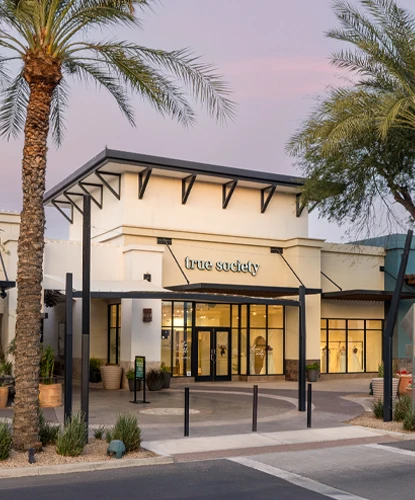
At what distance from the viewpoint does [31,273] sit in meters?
12.1

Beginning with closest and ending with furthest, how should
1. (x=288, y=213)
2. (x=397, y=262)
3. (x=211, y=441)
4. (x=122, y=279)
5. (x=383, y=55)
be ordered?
1. (x=211, y=441)
2. (x=383, y=55)
3. (x=122, y=279)
4. (x=288, y=213)
5. (x=397, y=262)

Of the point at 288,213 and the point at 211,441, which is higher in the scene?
the point at 288,213

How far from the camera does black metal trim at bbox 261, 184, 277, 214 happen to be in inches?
1199

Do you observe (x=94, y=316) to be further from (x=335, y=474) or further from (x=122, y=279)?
(x=335, y=474)

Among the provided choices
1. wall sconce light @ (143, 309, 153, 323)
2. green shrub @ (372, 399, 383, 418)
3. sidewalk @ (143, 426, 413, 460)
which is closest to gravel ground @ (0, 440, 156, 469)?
sidewalk @ (143, 426, 413, 460)

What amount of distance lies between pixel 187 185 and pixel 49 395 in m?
12.2

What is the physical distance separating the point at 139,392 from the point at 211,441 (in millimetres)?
10890

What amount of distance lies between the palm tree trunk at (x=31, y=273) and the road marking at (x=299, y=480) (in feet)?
11.9

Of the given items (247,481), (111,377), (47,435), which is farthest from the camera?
(111,377)

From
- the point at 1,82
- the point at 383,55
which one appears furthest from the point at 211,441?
the point at 383,55

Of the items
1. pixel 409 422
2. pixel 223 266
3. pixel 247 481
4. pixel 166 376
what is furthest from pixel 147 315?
pixel 247 481

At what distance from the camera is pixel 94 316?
94.2 ft

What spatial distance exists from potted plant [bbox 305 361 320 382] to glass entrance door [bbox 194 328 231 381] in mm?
3398

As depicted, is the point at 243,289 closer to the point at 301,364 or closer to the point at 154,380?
the point at 154,380
